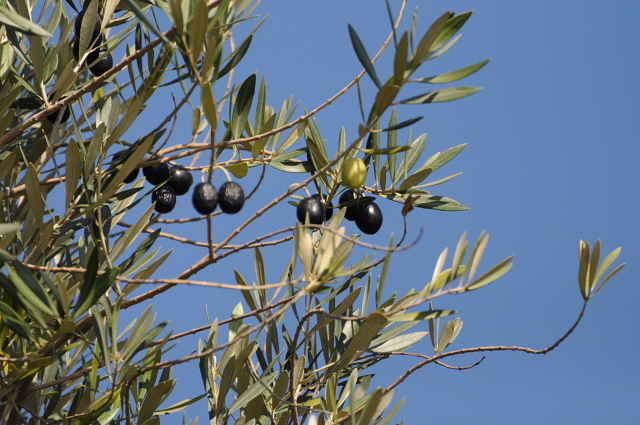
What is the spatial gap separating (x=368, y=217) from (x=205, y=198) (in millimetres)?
468

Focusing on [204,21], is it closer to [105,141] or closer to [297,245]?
[297,245]

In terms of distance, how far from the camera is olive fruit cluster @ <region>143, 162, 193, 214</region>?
139 cm

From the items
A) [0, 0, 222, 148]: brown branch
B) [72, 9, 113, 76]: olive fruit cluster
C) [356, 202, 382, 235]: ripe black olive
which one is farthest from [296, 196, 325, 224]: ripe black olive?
[72, 9, 113, 76]: olive fruit cluster

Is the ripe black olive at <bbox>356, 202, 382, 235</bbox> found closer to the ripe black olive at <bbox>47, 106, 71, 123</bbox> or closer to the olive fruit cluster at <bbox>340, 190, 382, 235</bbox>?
the olive fruit cluster at <bbox>340, 190, 382, 235</bbox>

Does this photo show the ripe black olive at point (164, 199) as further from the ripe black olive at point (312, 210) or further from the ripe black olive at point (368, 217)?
the ripe black olive at point (368, 217)

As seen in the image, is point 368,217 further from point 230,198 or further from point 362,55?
point 362,55

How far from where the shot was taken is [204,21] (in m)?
0.90

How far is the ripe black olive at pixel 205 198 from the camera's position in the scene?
1.04 m

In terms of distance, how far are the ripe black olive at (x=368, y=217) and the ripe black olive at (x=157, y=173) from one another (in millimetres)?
405

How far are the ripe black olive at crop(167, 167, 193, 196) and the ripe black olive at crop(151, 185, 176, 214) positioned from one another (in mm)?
16

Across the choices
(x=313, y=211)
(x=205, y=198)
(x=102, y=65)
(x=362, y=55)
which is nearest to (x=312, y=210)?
(x=313, y=211)

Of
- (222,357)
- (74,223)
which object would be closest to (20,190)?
(74,223)

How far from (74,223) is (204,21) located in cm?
54

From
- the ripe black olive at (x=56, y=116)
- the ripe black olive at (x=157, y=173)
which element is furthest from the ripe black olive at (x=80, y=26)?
the ripe black olive at (x=157, y=173)
